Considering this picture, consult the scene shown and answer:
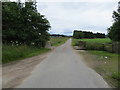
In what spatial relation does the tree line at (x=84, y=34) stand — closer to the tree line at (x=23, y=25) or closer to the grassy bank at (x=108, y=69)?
the tree line at (x=23, y=25)

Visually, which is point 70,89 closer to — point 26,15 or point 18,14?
point 18,14

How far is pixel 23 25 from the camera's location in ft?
97.5

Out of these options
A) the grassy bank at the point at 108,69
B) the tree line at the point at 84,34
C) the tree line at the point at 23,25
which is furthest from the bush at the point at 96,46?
the tree line at the point at 84,34

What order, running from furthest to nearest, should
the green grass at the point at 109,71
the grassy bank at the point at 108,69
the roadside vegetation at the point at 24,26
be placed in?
1. the roadside vegetation at the point at 24,26
2. the grassy bank at the point at 108,69
3. the green grass at the point at 109,71

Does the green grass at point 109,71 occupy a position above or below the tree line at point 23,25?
below

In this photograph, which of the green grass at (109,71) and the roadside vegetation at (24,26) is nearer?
the green grass at (109,71)

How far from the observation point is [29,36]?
99.2 ft

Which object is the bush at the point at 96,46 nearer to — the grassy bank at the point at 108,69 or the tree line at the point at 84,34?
the grassy bank at the point at 108,69

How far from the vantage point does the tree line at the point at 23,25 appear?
26016mm

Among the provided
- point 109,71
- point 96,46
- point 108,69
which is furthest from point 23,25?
point 109,71

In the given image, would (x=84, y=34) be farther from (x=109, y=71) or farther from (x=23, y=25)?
(x=109, y=71)

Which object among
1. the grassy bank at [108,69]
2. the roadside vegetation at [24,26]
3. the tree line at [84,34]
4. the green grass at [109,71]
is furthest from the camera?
the tree line at [84,34]

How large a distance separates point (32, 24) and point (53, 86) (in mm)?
24860

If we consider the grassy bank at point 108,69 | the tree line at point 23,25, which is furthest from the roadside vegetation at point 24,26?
the grassy bank at point 108,69
